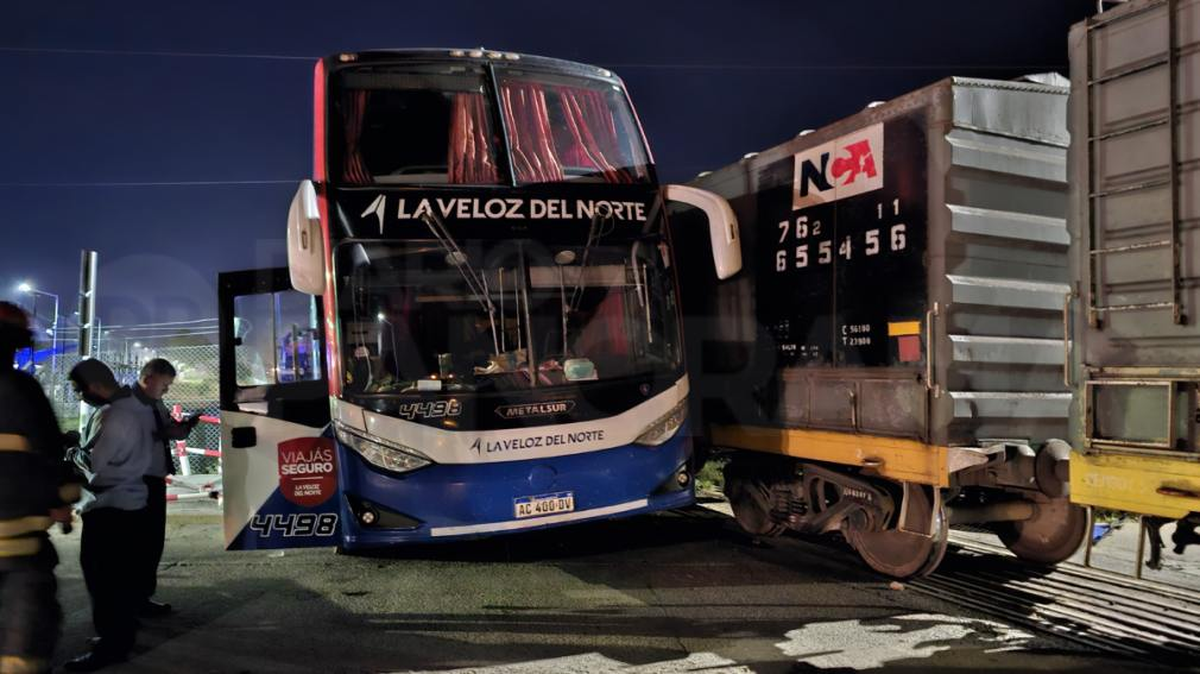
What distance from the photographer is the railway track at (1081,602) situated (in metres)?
5.13

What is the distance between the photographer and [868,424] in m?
Answer: 6.43

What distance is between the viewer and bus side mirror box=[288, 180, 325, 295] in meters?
6.10

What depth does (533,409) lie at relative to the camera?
634cm

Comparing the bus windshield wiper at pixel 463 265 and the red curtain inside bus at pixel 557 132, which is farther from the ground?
the red curtain inside bus at pixel 557 132

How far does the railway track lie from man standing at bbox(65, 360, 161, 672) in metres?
5.21

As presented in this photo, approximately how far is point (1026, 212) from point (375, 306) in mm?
4592

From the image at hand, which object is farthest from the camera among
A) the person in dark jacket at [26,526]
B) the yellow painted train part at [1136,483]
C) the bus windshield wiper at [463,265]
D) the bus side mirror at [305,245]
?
the bus windshield wiper at [463,265]

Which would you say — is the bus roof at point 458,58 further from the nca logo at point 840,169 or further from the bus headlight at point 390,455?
the bus headlight at point 390,455

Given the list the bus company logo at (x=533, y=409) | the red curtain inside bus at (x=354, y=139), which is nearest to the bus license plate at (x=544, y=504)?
the bus company logo at (x=533, y=409)

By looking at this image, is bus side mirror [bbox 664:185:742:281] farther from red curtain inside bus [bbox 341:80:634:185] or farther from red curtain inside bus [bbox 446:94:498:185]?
red curtain inside bus [bbox 446:94:498:185]

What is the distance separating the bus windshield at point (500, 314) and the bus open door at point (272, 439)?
80 centimetres

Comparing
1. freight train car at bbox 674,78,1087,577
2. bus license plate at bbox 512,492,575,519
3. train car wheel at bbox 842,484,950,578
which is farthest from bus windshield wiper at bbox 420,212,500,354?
train car wheel at bbox 842,484,950,578

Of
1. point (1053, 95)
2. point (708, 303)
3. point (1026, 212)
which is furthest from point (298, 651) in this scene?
point (1053, 95)

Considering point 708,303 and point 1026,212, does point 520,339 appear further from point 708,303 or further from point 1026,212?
point 1026,212
